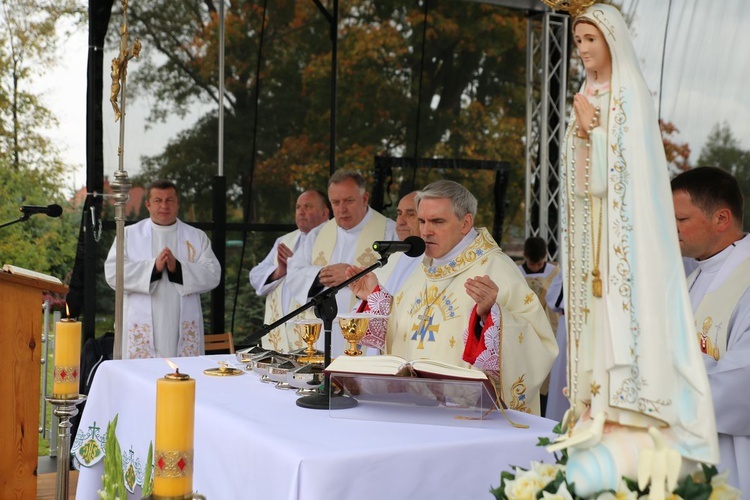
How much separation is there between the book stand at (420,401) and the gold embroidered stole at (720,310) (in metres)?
0.86

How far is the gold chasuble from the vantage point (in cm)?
354

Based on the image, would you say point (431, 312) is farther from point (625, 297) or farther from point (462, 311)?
point (625, 297)

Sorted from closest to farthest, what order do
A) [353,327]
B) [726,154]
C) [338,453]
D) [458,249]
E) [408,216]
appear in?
[338,453] → [353,327] → [458,249] → [408,216] → [726,154]

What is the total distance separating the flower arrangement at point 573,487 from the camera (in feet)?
5.82

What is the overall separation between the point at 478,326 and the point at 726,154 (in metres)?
5.42

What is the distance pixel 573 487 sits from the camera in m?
1.82

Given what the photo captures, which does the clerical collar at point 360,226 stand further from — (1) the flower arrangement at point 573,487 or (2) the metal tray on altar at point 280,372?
(1) the flower arrangement at point 573,487

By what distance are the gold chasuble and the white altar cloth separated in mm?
728

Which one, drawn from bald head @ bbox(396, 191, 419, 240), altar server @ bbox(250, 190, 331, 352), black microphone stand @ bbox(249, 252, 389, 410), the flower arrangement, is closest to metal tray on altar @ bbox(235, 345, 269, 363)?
black microphone stand @ bbox(249, 252, 389, 410)

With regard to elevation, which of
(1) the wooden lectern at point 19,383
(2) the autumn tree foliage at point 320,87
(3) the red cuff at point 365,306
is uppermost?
(2) the autumn tree foliage at point 320,87

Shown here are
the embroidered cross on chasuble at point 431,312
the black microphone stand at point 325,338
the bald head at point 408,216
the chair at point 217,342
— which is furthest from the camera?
the chair at point 217,342

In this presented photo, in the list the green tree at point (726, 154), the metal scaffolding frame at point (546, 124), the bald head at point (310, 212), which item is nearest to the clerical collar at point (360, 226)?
the bald head at point (310, 212)

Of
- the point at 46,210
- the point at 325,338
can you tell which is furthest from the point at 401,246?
the point at 46,210

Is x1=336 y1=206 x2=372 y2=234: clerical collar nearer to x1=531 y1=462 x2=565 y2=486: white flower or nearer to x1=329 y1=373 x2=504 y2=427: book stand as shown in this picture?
x1=329 y1=373 x2=504 y2=427: book stand
